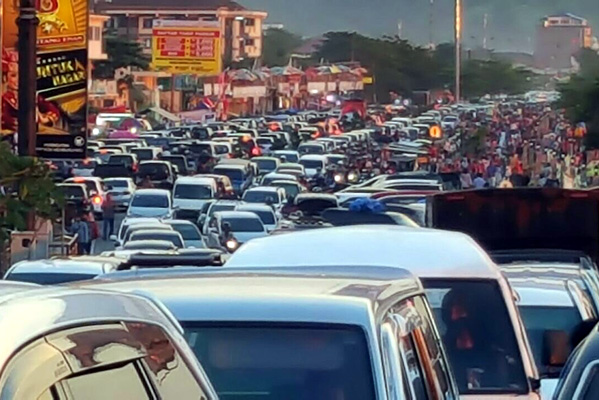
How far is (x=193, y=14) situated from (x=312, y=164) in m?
72.6

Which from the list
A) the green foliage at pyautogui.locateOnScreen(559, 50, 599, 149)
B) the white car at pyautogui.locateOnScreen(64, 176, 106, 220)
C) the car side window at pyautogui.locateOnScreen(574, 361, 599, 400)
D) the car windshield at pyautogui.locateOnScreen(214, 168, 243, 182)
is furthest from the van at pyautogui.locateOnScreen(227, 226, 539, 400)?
the green foliage at pyautogui.locateOnScreen(559, 50, 599, 149)

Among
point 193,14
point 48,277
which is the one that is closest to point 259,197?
point 48,277

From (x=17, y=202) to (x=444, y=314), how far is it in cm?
1265

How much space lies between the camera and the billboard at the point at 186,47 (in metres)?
71.0

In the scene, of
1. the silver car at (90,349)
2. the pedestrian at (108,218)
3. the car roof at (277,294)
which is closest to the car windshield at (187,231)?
the pedestrian at (108,218)

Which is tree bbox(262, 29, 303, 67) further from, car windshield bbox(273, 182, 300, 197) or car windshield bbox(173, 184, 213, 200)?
car windshield bbox(173, 184, 213, 200)

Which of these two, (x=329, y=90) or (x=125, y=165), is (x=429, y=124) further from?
(x=125, y=165)

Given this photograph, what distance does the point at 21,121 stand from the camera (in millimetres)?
23031

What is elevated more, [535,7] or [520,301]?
[535,7]

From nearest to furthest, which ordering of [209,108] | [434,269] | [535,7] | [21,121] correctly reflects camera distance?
[434,269] < [21,121] < [209,108] < [535,7]

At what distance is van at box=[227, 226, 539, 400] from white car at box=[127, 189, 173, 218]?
30996 mm

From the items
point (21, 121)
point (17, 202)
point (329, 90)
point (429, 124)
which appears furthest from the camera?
point (329, 90)

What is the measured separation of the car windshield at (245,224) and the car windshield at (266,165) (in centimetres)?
2642

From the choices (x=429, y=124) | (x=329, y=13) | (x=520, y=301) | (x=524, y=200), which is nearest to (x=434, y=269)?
(x=520, y=301)
